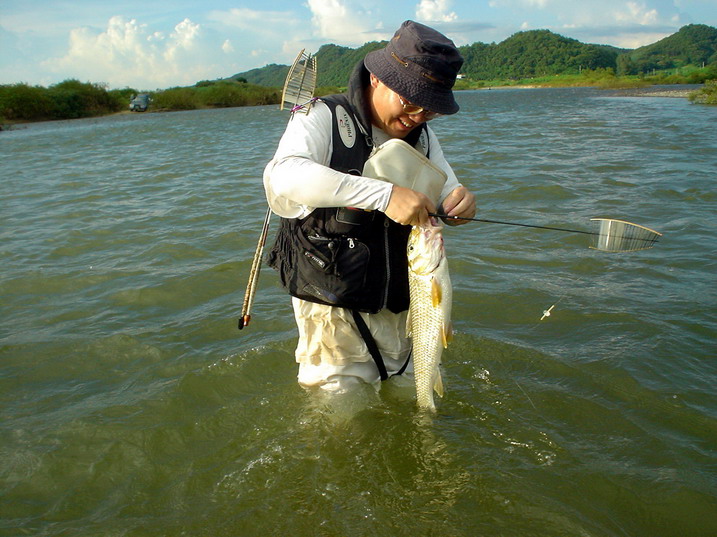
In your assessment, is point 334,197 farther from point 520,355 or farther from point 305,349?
point 520,355

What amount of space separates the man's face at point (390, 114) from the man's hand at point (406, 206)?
25.3 inches

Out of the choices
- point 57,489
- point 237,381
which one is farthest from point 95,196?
point 57,489

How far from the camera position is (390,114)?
3.46 metres

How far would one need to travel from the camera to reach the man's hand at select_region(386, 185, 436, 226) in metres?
2.96

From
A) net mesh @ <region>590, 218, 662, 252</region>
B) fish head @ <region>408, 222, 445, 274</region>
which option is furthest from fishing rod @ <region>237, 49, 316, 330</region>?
net mesh @ <region>590, 218, 662, 252</region>

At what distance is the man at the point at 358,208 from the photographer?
9.89ft

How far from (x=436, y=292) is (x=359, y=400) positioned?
119cm

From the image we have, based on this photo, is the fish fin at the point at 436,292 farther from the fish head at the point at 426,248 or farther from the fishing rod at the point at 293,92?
the fishing rod at the point at 293,92

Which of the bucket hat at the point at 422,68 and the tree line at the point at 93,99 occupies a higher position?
the tree line at the point at 93,99

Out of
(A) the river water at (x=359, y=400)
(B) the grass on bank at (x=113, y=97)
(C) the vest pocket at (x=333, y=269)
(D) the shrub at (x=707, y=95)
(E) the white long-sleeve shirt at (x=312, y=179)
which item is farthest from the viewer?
(B) the grass on bank at (x=113, y=97)

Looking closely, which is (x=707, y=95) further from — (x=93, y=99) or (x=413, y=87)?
(x=93, y=99)

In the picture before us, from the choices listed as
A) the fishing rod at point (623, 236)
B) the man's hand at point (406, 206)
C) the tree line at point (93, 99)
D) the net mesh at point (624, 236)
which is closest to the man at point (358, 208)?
the man's hand at point (406, 206)

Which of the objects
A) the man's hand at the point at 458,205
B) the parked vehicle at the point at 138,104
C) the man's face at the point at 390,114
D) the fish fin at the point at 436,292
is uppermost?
the parked vehicle at the point at 138,104

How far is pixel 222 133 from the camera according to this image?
3297 centimetres
